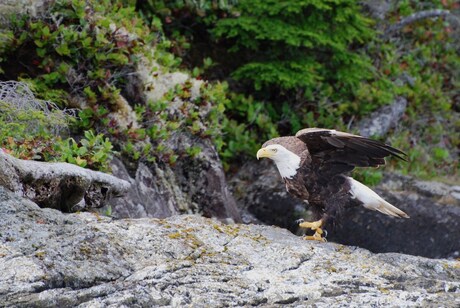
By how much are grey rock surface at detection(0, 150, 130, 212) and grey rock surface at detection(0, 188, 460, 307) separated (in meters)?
0.35

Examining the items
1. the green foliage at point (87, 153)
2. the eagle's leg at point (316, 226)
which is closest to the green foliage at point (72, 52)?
the green foliage at point (87, 153)

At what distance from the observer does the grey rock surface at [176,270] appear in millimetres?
4047

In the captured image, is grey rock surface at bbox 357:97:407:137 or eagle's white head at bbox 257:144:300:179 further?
grey rock surface at bbox 357:97:407:137

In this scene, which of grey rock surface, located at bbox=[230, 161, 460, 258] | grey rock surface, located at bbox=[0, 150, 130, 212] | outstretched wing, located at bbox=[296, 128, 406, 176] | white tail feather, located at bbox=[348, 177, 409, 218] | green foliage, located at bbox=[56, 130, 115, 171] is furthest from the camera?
grey rock surface, located at bbox=[230, 161, 460, 258]

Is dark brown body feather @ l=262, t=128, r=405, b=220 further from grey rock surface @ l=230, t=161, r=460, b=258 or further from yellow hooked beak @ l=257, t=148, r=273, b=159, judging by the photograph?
grey rock surface @ l=230, t=161, r=460, b=258

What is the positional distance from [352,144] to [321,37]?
17.9 feet

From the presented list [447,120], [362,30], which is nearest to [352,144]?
[362,30]

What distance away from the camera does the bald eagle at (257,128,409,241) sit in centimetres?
664

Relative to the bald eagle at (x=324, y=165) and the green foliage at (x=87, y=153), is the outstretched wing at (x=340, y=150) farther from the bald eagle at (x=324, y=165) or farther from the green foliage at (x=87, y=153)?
the green foliage at (x=87, y=153)

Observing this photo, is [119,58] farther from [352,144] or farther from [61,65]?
[352,144]

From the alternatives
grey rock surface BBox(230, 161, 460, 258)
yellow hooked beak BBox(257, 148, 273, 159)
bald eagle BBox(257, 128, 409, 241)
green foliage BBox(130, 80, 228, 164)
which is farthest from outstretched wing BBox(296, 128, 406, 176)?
grey rock surface BBox(230, 161, 460, 258)

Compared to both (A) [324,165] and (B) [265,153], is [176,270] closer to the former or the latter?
(B) [265,153]

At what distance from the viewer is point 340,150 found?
6.84m

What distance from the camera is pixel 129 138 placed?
27.9 feet
